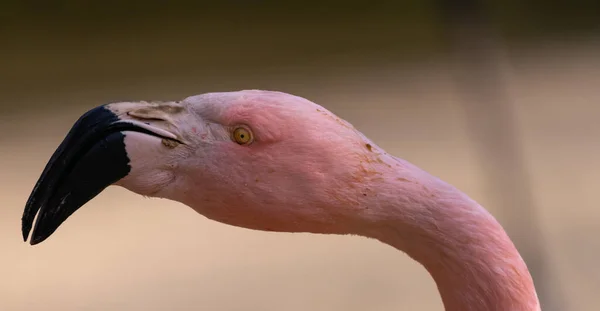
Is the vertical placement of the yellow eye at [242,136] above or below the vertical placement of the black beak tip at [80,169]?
above

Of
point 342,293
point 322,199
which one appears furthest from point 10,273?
point 322,199

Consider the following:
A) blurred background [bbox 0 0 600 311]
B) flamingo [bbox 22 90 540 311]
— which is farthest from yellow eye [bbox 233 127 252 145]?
blurred background [bbox 0 0 600 311]

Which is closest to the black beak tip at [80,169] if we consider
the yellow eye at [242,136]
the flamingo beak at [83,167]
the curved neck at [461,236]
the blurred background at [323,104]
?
the flamingo beak at [83,167]

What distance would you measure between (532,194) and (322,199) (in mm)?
1345

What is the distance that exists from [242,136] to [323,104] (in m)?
1.44

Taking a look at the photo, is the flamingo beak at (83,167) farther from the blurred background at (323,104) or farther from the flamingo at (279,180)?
the blurred background at (323,104)

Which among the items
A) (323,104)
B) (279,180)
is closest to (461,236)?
(279,180)

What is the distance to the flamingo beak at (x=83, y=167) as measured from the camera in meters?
0.56

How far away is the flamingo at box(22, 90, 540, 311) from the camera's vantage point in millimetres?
Result: 555

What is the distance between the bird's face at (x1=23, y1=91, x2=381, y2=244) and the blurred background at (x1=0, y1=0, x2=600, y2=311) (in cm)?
95

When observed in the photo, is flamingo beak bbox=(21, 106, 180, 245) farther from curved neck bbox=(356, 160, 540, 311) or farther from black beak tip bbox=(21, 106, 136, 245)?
curved neck bbox=(356, 160, 540, 311)

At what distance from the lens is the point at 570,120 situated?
76.8 inches

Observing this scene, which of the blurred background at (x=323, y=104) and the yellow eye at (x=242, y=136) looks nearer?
the yellow eye at (x=242, y=136)

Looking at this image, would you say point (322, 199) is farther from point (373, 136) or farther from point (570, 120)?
point (570, 120)
